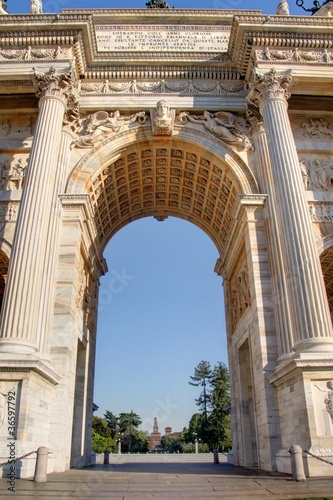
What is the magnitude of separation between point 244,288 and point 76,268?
7.29 m

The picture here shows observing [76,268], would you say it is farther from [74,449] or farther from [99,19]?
[99,19]

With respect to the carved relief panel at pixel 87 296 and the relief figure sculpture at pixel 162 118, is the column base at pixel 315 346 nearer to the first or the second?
the carved relief panel at pixel 87 296

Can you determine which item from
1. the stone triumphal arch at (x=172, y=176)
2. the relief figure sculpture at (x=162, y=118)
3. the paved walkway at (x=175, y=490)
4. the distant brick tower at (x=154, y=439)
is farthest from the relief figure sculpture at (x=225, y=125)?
the distant brick tower at (x=154, y=439)

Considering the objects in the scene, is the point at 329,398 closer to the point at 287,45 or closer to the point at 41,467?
the point at 41,467

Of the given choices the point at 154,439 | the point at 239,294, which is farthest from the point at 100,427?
the point at 239,294

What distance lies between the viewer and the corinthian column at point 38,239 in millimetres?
13422

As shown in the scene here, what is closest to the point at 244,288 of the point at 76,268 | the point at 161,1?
the point at 76,268

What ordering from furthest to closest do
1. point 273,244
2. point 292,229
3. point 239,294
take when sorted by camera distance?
point 239,294
point 273,244
point 292,229

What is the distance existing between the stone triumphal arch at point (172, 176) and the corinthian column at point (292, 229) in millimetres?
58

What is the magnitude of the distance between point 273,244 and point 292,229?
0.95 m

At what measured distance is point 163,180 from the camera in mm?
23406

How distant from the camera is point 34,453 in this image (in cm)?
1150

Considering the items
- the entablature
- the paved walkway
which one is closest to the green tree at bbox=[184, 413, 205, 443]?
the entablature

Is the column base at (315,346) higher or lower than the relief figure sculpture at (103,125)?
lower
